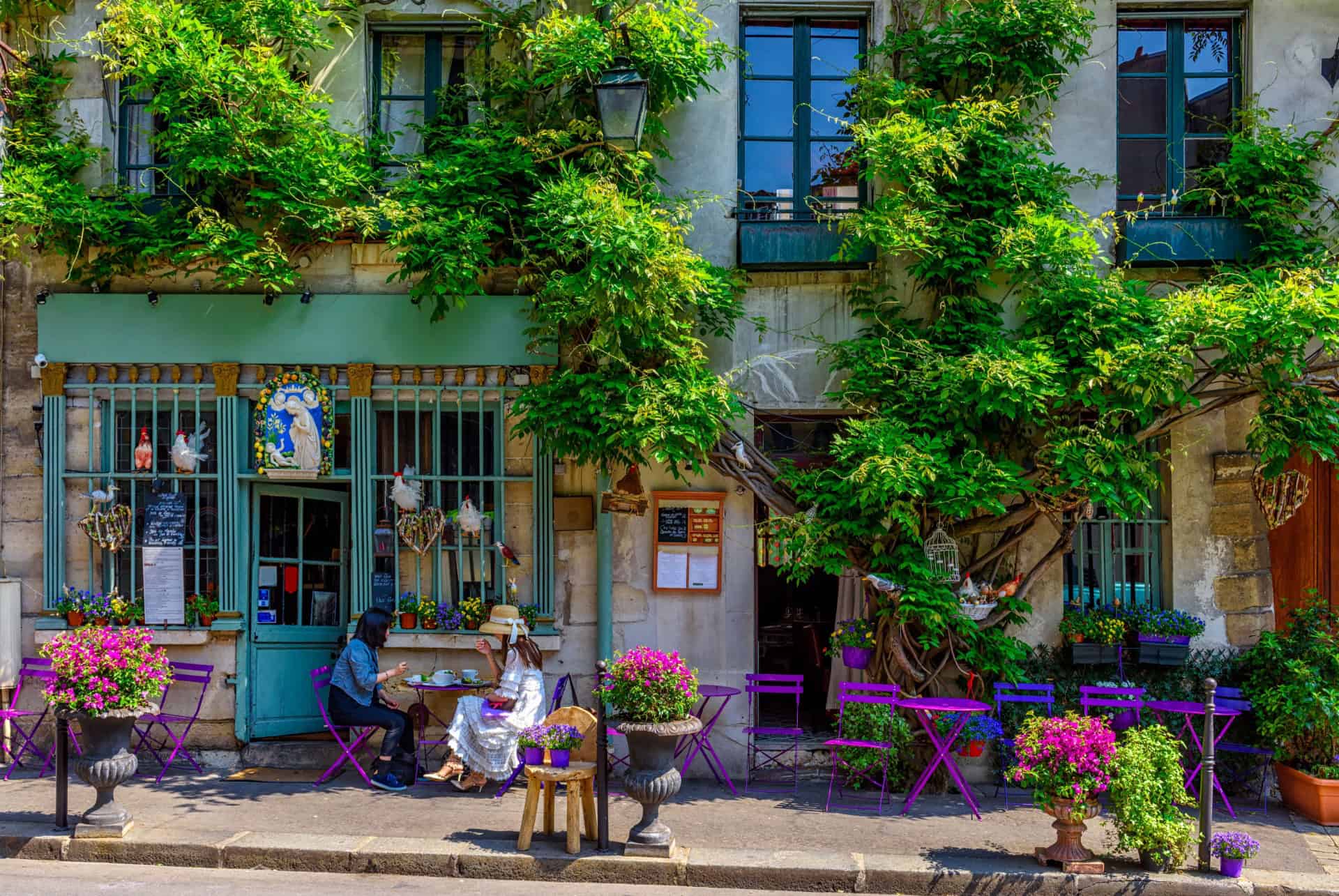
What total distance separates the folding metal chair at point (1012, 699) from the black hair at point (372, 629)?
483cm

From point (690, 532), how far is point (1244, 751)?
4450 mm

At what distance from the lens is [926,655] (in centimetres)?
917

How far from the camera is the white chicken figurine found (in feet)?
32.0

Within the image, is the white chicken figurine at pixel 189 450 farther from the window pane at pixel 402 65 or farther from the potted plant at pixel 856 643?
the potted plant at pixel 856 643

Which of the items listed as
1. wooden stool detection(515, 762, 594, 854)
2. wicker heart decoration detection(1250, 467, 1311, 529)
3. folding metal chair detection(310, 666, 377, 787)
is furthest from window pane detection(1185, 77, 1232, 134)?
folding metal chair detection(310, 666, 377, 787)

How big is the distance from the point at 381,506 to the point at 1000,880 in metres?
5.73

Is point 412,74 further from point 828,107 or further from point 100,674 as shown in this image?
point 100,674

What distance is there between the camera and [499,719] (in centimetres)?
863

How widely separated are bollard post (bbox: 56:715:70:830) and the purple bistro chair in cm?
525

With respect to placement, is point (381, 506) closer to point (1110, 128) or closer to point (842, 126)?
point (842, 126)

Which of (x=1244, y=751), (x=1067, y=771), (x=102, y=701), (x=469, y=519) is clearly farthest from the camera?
(x=469, y=519)

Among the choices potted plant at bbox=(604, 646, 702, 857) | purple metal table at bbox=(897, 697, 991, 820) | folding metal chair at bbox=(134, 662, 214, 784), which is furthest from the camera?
folding metal chair at bbox=(134, 662, 214, 784)

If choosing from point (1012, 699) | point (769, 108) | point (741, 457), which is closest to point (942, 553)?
point (1012, 699)

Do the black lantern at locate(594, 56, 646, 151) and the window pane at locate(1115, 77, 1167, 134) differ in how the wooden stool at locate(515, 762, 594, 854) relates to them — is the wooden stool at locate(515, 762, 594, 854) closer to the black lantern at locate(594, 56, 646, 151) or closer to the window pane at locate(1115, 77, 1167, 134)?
the black lantern at locate(594, 56, 646, 151)
